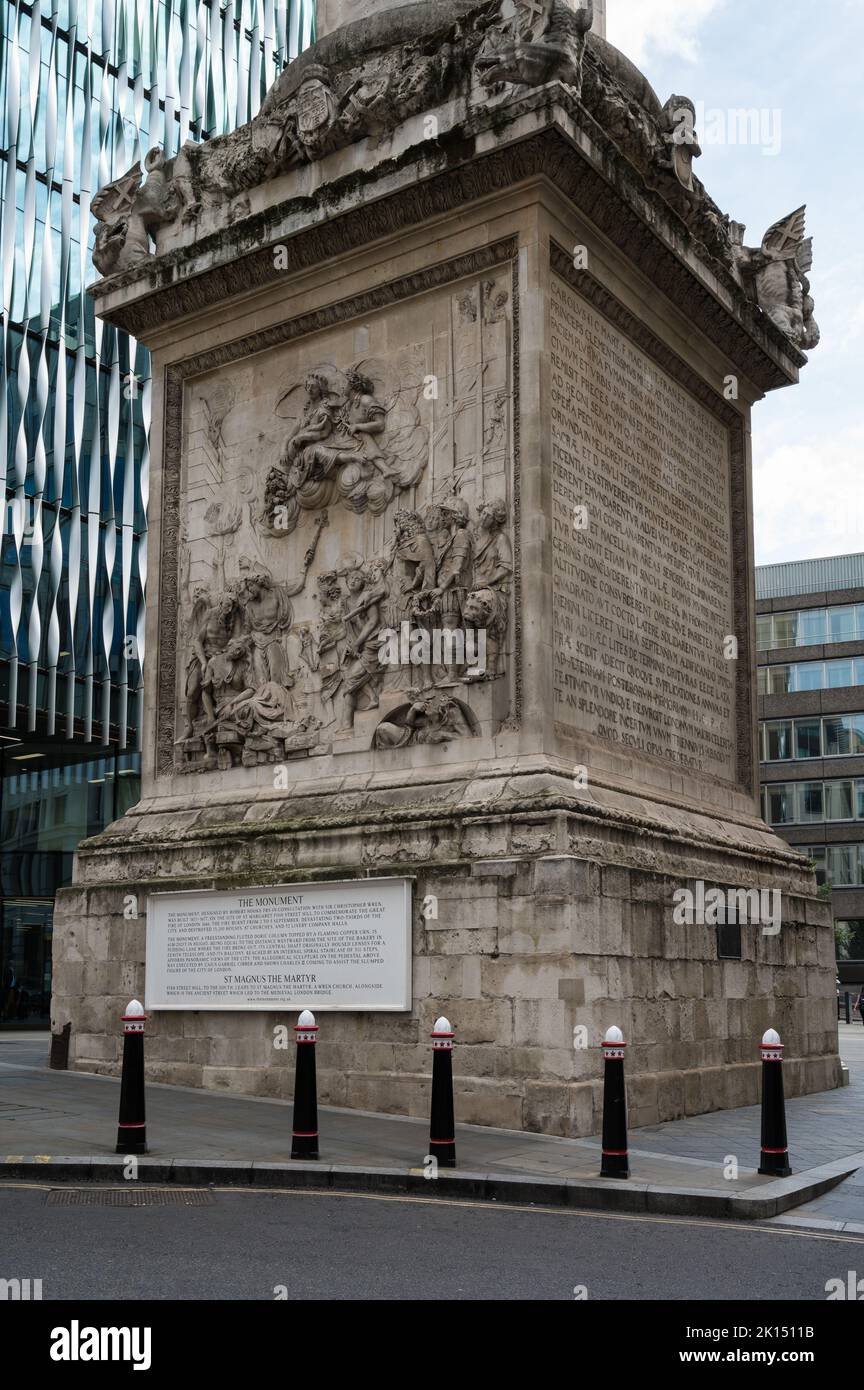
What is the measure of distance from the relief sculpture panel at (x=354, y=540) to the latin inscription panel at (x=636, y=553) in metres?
0.76

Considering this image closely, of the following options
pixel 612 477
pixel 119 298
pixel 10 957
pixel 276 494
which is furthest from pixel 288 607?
pixel 10 957

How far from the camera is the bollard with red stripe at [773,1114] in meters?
10.3

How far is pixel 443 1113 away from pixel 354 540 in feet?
24.9

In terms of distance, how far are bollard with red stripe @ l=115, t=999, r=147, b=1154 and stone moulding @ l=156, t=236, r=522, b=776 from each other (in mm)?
7107

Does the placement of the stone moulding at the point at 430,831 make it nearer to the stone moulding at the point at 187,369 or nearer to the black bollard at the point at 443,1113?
the stone moulding at the point at 187,369

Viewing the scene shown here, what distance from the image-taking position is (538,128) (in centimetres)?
1482

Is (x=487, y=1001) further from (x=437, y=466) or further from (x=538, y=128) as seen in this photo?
(x=538, y=128)

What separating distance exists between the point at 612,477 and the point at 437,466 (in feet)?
7.19

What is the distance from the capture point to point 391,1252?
25.5ft

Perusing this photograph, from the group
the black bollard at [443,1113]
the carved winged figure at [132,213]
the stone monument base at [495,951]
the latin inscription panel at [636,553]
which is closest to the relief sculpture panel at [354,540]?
the latin inscription panel at [636,553]

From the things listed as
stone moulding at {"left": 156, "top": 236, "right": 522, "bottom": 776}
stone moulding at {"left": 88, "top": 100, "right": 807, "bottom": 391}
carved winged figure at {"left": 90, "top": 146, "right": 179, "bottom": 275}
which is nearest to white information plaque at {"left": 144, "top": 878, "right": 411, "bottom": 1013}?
stone moulding at {"left": 156, "top": 236, "right": 522, "bottom": 776}

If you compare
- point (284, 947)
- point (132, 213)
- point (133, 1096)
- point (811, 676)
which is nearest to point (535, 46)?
point (132, 213)

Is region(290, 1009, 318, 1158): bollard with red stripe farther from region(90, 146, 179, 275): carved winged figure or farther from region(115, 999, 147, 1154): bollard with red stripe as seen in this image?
region(90, 146, 179, 275): carved winged figure

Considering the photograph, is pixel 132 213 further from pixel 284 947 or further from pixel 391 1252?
pixel 391 1252
